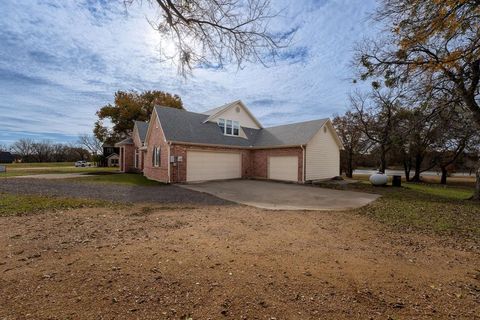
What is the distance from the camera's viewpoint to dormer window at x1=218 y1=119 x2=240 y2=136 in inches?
771

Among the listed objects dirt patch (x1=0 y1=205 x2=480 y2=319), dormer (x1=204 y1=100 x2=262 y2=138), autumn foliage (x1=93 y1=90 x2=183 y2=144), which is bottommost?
dirt patch (x1=0 y1=205 x2=480 y2=319)

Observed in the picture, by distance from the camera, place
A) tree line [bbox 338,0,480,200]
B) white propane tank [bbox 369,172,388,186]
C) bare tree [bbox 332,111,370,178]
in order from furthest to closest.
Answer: bare tree [bbox 332,111,370,178], white propane tank [bbox 369,172,388,186], tree line [bbox 338,0,480,200]

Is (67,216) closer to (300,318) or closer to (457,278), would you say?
(300,318)

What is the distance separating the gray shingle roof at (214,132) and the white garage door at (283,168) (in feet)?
3.46

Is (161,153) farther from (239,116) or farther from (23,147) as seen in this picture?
(23,147)

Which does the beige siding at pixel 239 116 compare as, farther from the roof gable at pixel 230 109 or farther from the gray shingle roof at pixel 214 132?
the gray shingle roof at pixel 214 132

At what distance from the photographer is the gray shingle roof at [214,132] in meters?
16.2

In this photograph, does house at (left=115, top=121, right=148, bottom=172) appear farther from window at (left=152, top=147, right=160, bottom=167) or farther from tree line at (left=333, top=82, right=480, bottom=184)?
tree line at (left=333, top=82, right=480, bottom=184)

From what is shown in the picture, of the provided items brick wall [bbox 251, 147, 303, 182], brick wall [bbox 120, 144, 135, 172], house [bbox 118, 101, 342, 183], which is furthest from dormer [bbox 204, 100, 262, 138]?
brick wall [bbox 120, 144, 135, 172]

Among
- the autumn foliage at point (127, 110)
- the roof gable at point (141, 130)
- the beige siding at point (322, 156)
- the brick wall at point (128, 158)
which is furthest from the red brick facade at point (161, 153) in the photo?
the autumn foliage at point (127, 110)

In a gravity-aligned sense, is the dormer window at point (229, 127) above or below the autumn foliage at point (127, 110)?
below

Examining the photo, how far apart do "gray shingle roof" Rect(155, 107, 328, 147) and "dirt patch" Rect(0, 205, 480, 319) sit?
10.8 metres

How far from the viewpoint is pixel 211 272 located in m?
3.38

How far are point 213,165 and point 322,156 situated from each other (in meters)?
7.99
